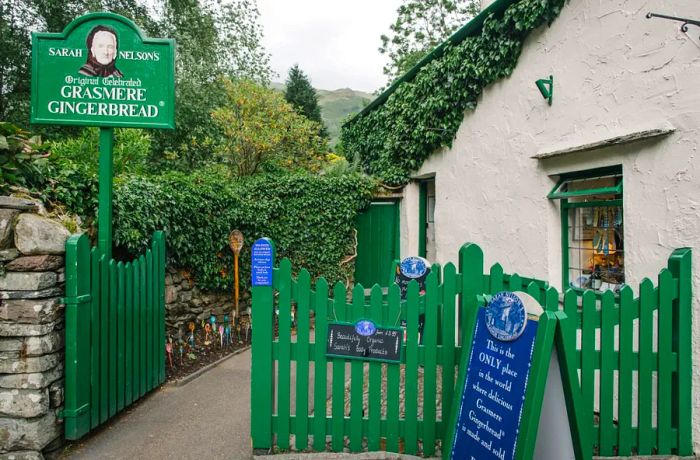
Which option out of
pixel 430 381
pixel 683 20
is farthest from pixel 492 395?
pixel 683 20

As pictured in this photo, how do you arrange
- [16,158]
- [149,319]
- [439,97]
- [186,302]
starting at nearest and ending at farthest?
1. [16,158]
2. [149,319]
3. [186,302]
4. [439,97]

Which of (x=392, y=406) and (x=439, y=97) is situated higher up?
(x=439, y=97)

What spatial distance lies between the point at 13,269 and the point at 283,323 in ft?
6.88

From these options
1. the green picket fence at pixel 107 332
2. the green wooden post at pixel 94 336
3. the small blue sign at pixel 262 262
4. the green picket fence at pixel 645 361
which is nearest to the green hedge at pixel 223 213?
the green picket fence at pixel 107 332

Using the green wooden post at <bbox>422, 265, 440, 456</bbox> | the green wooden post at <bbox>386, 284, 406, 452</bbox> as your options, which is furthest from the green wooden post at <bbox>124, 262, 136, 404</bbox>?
the green wooden post at <bbox>422, 265, 440, 456</bbox>

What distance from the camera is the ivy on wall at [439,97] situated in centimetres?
545

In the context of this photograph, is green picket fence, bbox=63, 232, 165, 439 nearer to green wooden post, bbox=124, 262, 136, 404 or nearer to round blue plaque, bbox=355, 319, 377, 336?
green wooden post, bbox=124, 262, 136, 404

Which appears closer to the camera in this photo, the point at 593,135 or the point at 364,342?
the point at 364,342

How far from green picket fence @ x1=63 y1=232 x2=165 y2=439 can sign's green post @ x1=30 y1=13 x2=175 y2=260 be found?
39cm

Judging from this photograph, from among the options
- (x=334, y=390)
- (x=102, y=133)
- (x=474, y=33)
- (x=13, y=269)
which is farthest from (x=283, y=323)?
(x=474, y=33)

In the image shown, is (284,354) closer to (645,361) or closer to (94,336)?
(94,336)

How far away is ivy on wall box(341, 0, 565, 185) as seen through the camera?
5447mm

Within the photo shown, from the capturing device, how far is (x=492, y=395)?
2.76 m

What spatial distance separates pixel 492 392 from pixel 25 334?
3398mm
